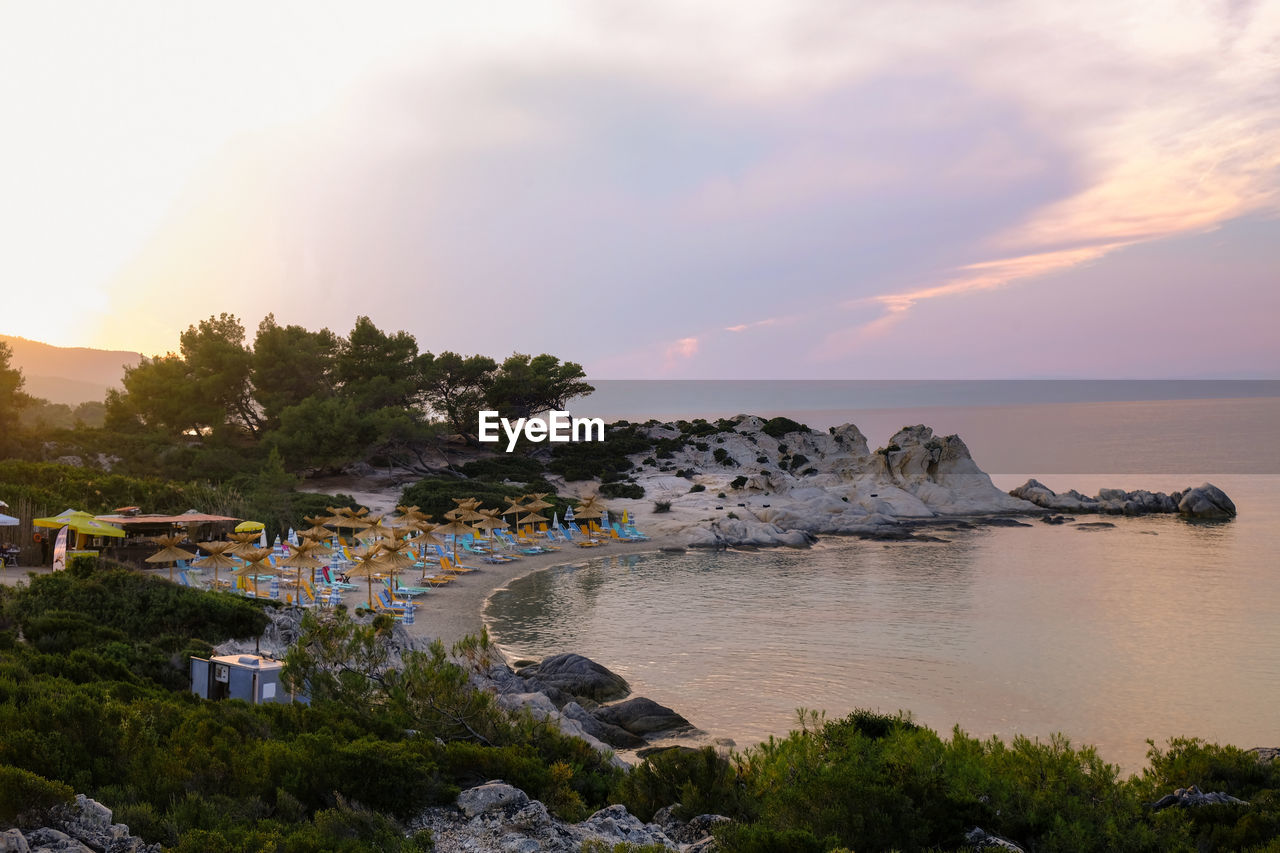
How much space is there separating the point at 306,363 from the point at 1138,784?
44.7 meters

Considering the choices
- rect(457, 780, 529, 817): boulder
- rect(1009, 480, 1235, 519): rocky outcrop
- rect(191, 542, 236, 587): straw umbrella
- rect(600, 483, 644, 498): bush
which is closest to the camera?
rect(457, 780, 529, 817): boulder

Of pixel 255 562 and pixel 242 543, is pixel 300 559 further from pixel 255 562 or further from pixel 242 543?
pixel 242 543

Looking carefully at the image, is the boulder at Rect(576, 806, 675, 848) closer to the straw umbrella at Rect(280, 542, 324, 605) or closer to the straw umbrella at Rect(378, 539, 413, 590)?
the straw umbrella at Rect(280, 542, 324, 605)

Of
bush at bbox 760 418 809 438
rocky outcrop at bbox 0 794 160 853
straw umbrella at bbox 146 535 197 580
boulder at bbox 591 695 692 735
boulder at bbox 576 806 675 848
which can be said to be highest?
bush at bbox 760 418 809 438

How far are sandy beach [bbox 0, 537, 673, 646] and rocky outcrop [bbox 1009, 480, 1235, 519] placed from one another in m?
26.6

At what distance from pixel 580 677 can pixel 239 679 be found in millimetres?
6860


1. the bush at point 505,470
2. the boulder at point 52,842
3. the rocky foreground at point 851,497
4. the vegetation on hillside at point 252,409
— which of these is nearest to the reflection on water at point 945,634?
the rocky foreground at point 851,497

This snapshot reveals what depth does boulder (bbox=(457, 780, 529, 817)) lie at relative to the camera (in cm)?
690

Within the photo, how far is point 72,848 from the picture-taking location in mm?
5102

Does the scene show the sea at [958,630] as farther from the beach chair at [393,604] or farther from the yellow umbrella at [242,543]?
the yellow umbrella at [242,543]

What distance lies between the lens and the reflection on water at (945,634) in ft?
49.2

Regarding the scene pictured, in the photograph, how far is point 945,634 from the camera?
20609mm

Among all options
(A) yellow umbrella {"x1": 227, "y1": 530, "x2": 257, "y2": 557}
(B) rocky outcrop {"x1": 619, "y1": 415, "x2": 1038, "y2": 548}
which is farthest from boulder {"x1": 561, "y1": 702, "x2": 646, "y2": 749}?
(B) rocky outcrop {"x1": 619, "y1": 415, "x2": 1038, "y2": 548}

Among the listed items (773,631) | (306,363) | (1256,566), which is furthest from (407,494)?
(1256,566)
